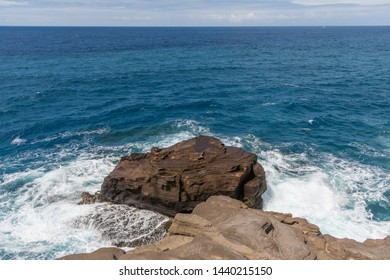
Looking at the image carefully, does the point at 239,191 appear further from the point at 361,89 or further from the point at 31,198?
the point at 361,89

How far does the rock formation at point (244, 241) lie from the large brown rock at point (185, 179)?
5.27 m

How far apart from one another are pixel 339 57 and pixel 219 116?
271ft

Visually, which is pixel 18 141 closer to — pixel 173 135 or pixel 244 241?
pixel 173 135

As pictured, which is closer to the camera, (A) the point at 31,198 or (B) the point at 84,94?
(A) the point at 31,198

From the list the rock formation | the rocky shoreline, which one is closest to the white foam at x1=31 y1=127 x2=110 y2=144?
the rocky shoreline

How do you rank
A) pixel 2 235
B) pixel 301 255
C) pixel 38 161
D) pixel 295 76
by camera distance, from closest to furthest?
1. pixel 301 255
2. pixel 2 235
3. pixel 38 161
4. pixel 295 76

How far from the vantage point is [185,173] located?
33.2 meters

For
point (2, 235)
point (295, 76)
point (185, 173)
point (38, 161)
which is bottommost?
point (2, 235)

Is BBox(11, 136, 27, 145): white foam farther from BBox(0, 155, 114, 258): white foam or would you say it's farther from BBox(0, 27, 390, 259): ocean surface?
BBox(0, 155, 114, 258): white foam

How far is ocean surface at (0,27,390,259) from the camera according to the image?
33719mm

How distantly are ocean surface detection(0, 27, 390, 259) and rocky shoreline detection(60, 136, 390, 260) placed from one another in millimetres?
2820

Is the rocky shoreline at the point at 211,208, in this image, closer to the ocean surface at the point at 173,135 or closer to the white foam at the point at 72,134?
the ocean surface at the point at 173,135

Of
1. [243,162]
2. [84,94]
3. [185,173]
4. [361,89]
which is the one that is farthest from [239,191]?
[361,89]

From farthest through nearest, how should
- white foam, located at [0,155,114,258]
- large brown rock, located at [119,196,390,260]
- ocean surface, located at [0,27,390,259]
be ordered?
ocean surface, located at [0,27,390,259]
white foam, located at [0,155,114,258]
large brown rock, located at [119,196,390,260]
